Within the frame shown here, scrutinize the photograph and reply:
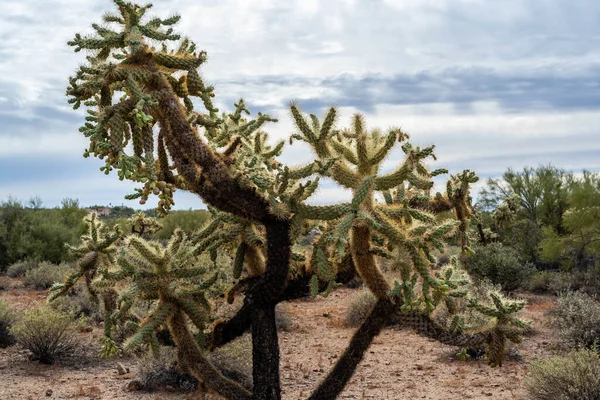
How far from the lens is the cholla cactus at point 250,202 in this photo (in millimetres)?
4340

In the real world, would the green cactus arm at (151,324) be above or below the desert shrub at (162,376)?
above

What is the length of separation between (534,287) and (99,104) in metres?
19.0

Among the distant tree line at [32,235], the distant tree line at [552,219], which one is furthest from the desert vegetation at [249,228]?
the distant tree line at [32,235]

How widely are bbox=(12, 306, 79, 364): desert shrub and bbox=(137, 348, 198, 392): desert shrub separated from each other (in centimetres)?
227

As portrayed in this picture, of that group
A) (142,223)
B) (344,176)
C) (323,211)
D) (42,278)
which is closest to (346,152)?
(344,176)

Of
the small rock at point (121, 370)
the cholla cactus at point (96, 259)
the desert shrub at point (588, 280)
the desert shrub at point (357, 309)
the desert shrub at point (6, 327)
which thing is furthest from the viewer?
the desert shrub at point (588, 280)

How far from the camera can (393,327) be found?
1513 centimetres

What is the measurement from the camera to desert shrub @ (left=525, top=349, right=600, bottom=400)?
899 centimetres

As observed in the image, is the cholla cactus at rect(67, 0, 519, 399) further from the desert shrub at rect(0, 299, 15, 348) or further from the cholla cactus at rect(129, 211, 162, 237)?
the desert shrub at rect(0, 299, 15, 348)

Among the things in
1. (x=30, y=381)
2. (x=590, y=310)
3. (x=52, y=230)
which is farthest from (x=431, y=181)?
(x=52, y=230)

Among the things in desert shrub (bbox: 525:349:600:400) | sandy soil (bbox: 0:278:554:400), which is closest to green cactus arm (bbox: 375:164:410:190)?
desert shrub (bbox: 525:349:600:400)

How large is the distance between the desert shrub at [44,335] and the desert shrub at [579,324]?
943 cm

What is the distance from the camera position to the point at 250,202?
4484 millimetres

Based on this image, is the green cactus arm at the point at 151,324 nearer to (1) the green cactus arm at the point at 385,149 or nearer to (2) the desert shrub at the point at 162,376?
(1) the green cactus arm at the point at 385,149
